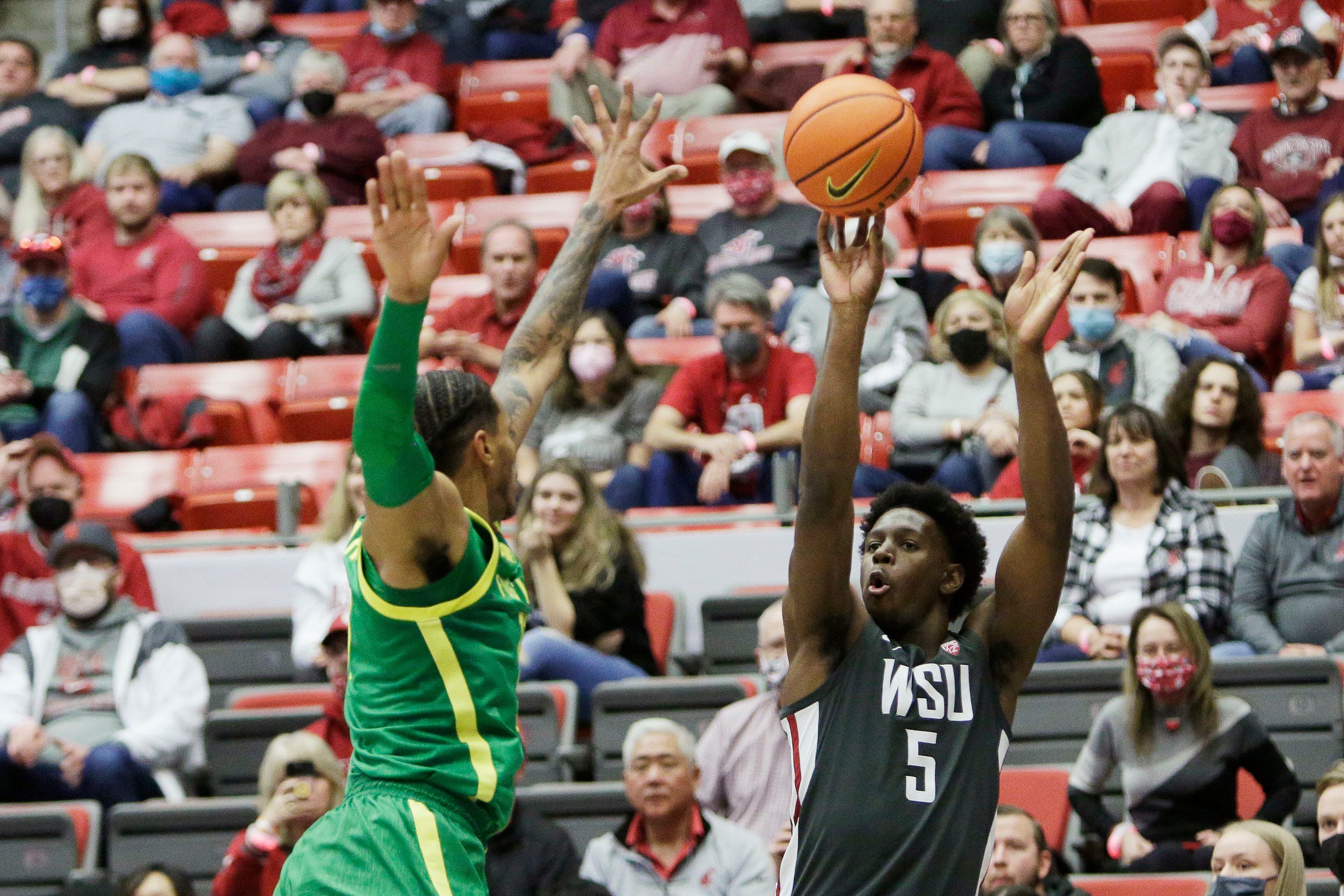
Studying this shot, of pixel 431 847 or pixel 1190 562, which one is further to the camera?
pixel 1190 562

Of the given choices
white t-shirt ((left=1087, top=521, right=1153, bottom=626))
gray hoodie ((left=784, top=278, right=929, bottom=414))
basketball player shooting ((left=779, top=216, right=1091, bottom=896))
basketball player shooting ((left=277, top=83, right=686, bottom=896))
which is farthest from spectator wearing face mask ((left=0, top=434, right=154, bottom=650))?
basketball player shooting ((left=779, top=216, right=1091, bottom=896))

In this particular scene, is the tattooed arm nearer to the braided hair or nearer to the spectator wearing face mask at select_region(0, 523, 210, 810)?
the braided hair

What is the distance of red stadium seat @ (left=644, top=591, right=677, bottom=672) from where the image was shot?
294 inches

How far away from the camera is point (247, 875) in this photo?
5969mm

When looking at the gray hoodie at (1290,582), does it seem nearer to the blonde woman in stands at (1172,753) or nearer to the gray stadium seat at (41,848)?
the blonde woman in stands at (1172,753)

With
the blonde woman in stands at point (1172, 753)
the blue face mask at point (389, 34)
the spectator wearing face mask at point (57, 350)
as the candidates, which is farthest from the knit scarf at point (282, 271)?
the blonde woman in stands at point (1172, 753)

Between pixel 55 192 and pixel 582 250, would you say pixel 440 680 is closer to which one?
pixel 582 250

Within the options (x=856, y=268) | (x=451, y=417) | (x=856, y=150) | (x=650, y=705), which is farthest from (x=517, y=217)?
(x=451, y=417)

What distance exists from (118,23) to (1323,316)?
7399mm

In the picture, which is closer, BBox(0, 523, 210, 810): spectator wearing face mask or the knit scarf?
BBox(0, 523, 210, 810): spectator wearing face mask

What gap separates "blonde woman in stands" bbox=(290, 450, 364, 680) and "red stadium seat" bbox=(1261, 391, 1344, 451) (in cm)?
349

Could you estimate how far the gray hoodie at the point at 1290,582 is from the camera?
6.69 metres

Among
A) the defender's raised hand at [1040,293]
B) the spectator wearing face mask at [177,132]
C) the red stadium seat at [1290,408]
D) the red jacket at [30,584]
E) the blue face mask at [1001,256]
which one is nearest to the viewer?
the defender's raised hand at [1040,293]

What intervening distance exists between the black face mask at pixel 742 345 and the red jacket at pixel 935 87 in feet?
8.87
